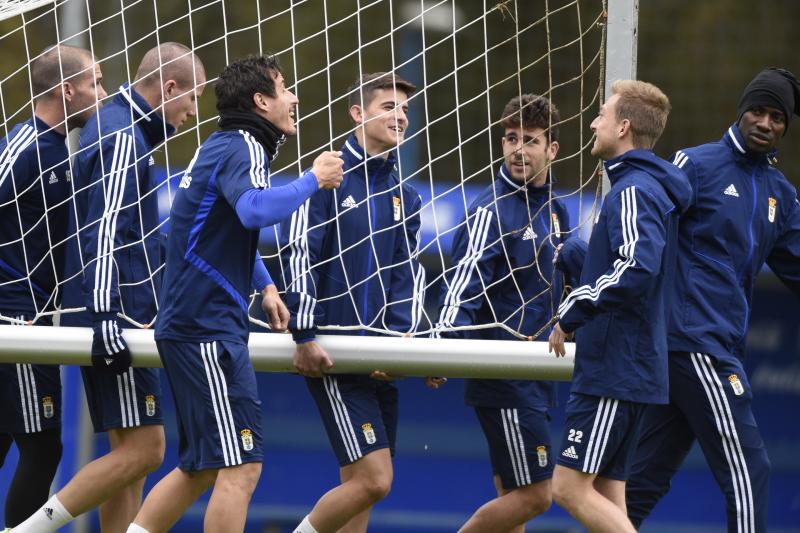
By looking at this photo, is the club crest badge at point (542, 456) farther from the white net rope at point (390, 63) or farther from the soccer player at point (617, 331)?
the white net rope at point (390, 63)

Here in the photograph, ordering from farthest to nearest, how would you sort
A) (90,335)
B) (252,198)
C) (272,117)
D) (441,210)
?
(441,210)
(90,335)
(272,117)
(252,198)

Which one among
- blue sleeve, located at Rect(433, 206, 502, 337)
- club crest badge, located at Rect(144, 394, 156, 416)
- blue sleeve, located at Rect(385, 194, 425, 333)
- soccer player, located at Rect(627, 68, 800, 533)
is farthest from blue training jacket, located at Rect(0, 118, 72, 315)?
soccer player, located at Rect(627, 68, 800, 533)

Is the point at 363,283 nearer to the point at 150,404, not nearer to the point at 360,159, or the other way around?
the point at 360,159

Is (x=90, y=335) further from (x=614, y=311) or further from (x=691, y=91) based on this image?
(x=691, y=91)

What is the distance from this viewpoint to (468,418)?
1047 centimetres

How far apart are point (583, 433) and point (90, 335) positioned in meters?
1.93

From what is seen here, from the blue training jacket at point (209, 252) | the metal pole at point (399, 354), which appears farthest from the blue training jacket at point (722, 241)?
the blue training jacket at point (209, 252)

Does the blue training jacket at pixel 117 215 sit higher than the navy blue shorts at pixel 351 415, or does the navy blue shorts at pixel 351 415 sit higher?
the blue training jacket at pixel 117 215

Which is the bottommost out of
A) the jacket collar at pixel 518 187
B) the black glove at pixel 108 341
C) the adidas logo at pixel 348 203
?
the black glove at pixel 108 341

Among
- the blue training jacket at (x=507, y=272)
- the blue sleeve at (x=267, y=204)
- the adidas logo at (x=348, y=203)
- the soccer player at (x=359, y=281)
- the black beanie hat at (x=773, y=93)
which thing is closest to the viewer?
the blue sleeve at (x=267, y=204)

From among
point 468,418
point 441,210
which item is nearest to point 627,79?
point 441,210

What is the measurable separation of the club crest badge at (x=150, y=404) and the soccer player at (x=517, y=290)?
1.22m

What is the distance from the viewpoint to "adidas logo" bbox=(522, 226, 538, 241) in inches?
248

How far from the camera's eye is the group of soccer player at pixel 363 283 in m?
5.24
